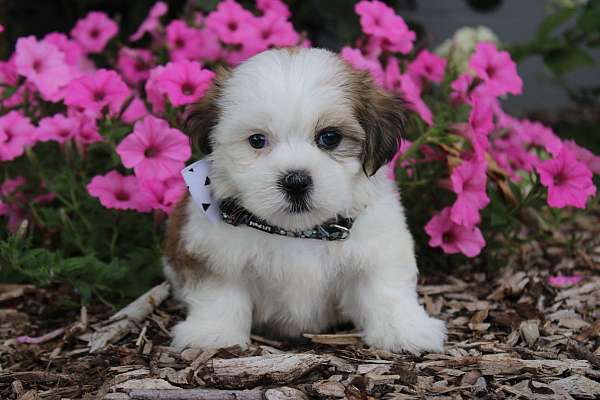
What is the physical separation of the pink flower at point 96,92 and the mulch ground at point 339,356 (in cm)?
108

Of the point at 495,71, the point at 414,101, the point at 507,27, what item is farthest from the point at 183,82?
the point at 507,27

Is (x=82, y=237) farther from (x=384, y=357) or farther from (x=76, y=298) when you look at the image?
(x=384, y=357)

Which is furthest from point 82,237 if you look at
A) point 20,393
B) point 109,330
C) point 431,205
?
point 431,205

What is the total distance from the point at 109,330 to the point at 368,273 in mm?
1310

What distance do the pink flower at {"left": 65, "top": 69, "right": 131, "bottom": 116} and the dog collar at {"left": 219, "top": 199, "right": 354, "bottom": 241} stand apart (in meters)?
1.30

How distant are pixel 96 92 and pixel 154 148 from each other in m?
0.61

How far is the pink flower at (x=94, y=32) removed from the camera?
540 centimetres

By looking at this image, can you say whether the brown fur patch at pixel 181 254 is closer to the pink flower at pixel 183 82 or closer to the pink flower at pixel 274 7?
the pink flower at pixel 183 82

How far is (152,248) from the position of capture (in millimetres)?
4242

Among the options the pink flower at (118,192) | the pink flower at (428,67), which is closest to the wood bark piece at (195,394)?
the pink flower at (118,192)

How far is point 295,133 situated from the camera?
9.87ft

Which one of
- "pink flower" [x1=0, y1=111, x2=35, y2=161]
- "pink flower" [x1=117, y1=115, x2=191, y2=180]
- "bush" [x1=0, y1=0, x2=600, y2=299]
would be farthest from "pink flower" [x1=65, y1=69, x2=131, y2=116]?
"pink flower" [x1=117, y1=115, x2=191, y2=180]

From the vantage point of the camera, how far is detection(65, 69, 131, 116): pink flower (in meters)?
4.19

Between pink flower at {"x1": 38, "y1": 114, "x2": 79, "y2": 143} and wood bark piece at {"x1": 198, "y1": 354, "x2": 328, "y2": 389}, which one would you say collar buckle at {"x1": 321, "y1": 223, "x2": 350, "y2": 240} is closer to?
wood bark piece at {"x1": 198, "y1": 354, "x2": 328, "y2": 389}
